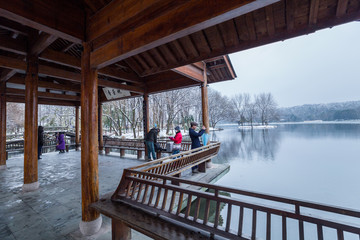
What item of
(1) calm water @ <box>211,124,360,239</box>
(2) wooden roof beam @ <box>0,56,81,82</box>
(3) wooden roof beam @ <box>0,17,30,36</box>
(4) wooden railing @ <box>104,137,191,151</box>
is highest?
(3) wooden roof beam @ <box>0,17,30,36</box>

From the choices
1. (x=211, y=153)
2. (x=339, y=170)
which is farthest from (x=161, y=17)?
(x=339, y=170)

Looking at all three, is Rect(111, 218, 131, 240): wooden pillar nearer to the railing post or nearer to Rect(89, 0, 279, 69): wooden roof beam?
Rect(89, 0, 279, 69): wooden roof beam

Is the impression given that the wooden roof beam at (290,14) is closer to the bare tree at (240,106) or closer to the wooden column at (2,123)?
the wooden column at (2,123)

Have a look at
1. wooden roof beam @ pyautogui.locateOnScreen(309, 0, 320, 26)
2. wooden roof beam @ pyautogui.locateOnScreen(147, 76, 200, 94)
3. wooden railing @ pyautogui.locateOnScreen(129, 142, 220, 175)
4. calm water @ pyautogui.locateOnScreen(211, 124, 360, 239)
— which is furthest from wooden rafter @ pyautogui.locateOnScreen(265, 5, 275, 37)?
Result: calm water @ pyautogui.locateOnScreen(211, 124, 360, 239)

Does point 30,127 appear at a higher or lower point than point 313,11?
lower

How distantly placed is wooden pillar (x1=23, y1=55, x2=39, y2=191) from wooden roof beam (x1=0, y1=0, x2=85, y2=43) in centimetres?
243

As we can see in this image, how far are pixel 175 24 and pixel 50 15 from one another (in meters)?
1.89

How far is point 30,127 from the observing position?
13.4 feet

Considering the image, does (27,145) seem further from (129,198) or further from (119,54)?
(119,54)

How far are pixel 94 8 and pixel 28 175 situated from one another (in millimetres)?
4447

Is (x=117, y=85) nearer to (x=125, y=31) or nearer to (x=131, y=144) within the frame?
(x=131, y=144)

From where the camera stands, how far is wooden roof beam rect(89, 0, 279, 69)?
1.62 metres

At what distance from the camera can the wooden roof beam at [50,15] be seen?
6.55ft

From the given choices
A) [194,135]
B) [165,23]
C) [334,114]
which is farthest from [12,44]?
[334,114]
